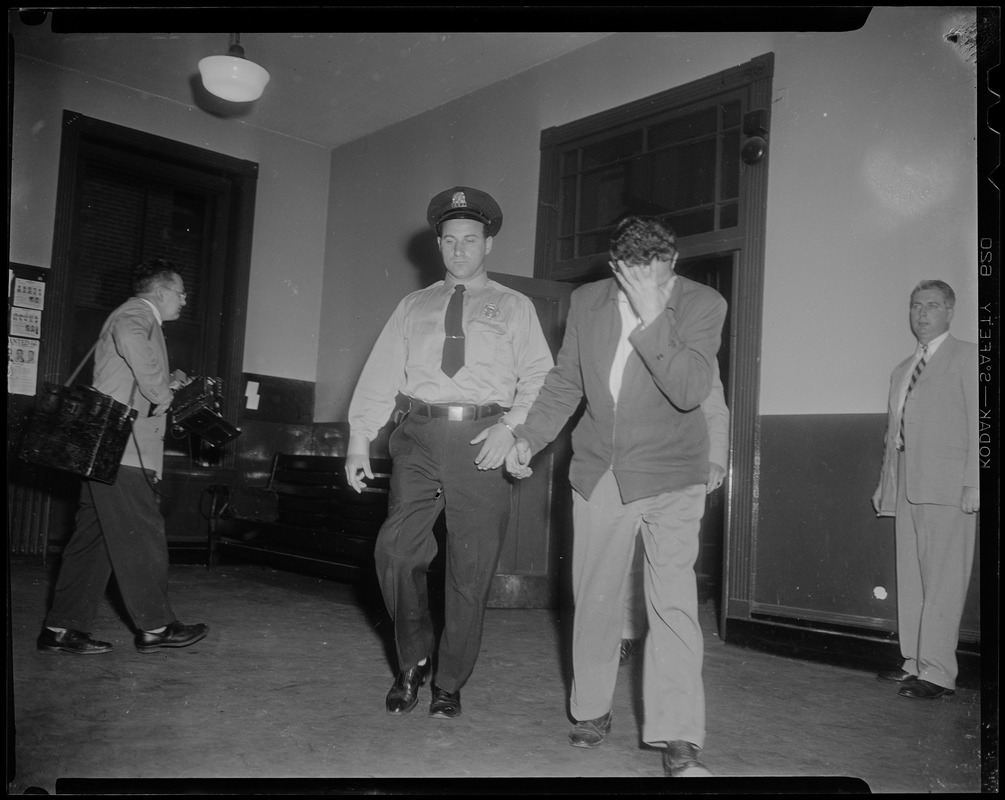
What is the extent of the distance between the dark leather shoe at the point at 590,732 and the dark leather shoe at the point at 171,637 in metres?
1.97

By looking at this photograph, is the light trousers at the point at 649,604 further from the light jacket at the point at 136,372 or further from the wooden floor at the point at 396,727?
the light jacket at the point at 136,372

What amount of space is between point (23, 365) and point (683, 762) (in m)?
5.81

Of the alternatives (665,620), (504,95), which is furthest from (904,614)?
(504,95)

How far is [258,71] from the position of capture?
5.39m

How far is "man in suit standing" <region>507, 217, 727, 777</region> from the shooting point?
2.16 metres

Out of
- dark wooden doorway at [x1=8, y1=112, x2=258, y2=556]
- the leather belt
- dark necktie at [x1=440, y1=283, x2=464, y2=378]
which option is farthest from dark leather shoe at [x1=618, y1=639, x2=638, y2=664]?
dark wooden doorway at [x1=8, y1=112, x2=258, y2=556]

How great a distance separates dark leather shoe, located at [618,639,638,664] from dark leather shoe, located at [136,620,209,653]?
6.43 ft

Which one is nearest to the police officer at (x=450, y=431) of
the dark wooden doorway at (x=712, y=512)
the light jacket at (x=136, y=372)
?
the light jacket at (x=136, y=372)

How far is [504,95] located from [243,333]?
3.19m

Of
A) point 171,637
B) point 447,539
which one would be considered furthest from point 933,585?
point 171,637

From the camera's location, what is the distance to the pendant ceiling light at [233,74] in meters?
5.33

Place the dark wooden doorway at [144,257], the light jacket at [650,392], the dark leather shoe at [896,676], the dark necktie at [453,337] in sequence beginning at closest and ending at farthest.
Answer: the light jacket at [650,392] → the dark necktie at [453,337] → the dark leather shoe at [896,676] → the dark wooden doorway at [144,257]

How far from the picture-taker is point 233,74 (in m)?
5.35

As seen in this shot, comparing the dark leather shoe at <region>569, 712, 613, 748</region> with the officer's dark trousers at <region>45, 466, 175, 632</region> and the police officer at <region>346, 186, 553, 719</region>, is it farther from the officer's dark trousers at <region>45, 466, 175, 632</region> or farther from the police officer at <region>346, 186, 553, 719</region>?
the officer's dark trousers at <region>45, 466, 175, 632</region>
